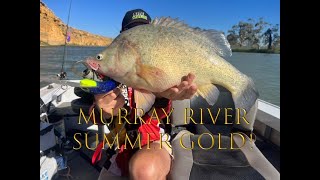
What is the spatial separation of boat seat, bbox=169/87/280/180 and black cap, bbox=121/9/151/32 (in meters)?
0.72

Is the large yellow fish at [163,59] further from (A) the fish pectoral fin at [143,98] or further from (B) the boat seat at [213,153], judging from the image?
(B) the boat seat at [213,153]

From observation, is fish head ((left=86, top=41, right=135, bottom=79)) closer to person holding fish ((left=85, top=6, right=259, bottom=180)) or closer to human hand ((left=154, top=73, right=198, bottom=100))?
person holding fish ((left=85, top=6, right=259, bottom=180))

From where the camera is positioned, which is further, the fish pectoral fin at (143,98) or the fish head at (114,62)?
the fish pectoral fin at (143,98)

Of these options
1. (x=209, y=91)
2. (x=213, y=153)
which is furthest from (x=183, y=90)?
(x=213, y=153)

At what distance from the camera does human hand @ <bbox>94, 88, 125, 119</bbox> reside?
79.0 inches

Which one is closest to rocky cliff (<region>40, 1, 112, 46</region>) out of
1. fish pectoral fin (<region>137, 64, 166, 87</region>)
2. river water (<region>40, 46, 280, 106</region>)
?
river water (<region>40, 46, 280, 106</region>)

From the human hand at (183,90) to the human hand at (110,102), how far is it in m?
0.31

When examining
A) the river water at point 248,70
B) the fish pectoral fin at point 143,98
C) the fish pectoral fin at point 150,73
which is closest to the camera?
the fish pectoral fin at point 150,73

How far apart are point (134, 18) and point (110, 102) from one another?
0.58m

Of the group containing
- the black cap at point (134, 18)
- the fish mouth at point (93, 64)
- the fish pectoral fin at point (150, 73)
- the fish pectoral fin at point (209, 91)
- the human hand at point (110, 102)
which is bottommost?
the human hand at point (110, 102)

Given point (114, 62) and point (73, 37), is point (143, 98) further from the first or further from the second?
point (73, 37)

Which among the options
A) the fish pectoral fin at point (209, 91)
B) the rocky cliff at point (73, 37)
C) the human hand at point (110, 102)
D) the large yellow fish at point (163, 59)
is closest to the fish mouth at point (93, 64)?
the large yellow fish at point (163, 59)

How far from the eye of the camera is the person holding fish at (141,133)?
1.86 m

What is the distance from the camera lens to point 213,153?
93.8 inches
